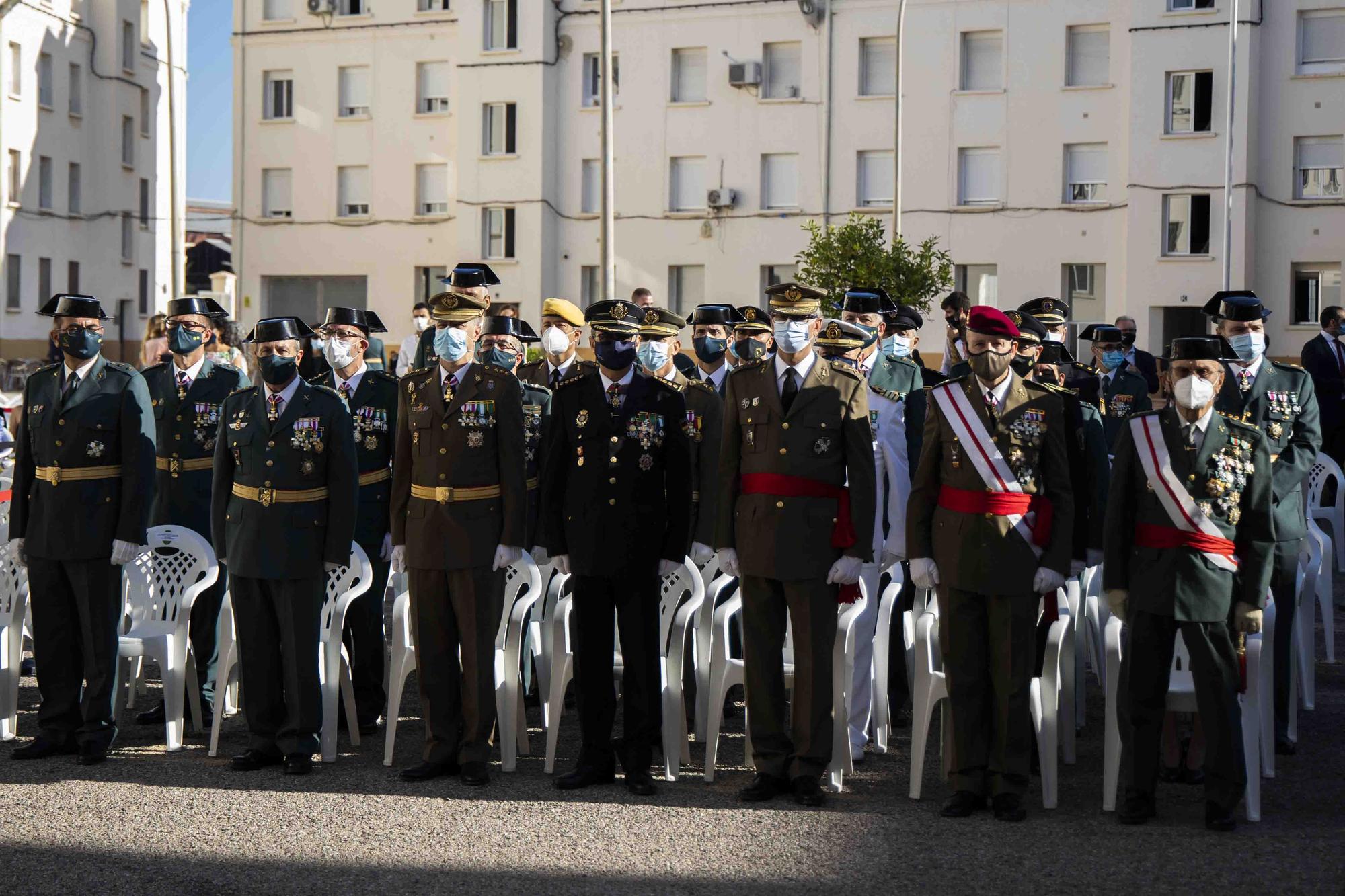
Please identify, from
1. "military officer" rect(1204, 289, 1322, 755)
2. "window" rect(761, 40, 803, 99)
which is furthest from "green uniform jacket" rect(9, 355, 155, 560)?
"window" rect(761, 40, 803, 99)

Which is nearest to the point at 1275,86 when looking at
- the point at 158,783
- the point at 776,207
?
the point at 776,207

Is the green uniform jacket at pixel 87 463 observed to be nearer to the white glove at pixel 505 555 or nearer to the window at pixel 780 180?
the white glove at pixel 505 555

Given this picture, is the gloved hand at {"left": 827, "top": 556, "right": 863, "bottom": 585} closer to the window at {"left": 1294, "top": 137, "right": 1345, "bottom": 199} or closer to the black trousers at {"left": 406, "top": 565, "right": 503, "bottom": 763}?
the black trousers at {"left": 406, "top": 565, "right": 503, "bottom": 763}

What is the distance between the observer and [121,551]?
26.5 feet

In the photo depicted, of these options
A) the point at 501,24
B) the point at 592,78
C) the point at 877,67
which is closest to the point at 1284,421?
the point at 877,67

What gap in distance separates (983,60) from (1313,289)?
360 inches

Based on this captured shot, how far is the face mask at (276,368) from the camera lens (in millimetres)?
7914

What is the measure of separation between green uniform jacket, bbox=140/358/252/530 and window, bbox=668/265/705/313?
3317cm

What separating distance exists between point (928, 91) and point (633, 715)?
111 ft

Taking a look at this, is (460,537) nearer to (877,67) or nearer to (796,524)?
(796,524)

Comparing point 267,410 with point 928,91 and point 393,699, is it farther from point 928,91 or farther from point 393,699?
point 928,91

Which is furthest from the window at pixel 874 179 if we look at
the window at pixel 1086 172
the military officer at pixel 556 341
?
the military officer at pixel 556 341

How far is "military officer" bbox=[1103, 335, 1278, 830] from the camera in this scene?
677 cm

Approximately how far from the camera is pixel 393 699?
26.1 ft
